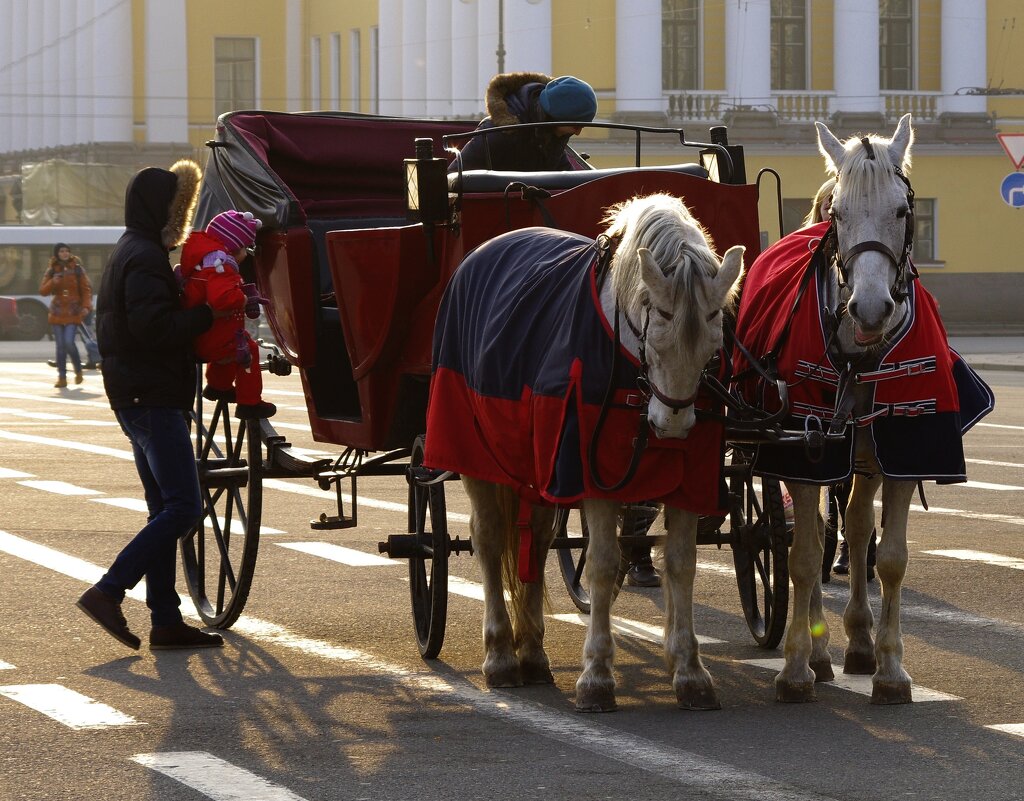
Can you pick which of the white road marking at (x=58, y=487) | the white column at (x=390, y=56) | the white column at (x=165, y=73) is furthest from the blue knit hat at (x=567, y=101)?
the white column at (x=165, y=73)

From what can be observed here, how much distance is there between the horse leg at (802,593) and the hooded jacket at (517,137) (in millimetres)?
2542

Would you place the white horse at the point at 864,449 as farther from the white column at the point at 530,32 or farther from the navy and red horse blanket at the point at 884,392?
the white column at the point at 530,32

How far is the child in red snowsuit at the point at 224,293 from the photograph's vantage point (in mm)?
8523

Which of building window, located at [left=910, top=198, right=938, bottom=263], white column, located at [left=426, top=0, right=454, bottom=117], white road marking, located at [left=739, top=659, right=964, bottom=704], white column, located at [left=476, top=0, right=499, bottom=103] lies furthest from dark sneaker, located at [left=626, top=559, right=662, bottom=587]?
white column, located at [left=426, top=0, right=454, bottom=117]

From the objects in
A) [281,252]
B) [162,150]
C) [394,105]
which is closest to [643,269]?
[281,252]

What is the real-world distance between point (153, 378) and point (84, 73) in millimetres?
57377

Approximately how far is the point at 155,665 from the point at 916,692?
313 centimetres

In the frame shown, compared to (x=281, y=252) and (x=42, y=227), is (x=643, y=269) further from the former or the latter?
(x=42, y=227)

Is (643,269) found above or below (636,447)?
above

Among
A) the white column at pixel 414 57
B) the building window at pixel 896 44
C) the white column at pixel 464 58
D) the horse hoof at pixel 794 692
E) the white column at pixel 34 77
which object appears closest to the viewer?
the horse hoof at pixel 794 692

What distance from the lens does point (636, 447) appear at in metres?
6.93

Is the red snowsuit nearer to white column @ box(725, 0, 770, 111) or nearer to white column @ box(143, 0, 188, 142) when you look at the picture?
white column @ box(725, 0, 770, 111)

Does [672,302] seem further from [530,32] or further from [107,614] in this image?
[530,32]

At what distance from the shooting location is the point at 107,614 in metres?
8.33
